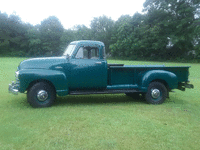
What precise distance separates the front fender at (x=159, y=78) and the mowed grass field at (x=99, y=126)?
630 mm

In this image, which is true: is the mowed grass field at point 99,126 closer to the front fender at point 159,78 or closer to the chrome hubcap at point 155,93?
the chrome hubcap at point 155,93

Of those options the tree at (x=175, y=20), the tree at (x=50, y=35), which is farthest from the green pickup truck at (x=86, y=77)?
the tree at (x=50, y=35)

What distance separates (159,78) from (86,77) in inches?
90.6

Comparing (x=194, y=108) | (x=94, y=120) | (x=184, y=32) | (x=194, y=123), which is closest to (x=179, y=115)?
(x=194, y=123)

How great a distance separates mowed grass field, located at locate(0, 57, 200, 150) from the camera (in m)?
3.55

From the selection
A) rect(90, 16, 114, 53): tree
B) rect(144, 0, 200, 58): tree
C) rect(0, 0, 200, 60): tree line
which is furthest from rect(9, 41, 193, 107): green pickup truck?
rect(90, 16, 114, 53): tree

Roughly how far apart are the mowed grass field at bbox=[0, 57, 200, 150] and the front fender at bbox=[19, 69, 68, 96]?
569 millimetres

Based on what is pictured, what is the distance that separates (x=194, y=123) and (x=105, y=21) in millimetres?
57627

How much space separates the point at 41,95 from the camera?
569 cm

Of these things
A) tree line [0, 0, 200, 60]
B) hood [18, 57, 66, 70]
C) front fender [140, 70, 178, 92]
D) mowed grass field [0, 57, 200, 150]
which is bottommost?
mowed grass field [0, 57, 200, 150]

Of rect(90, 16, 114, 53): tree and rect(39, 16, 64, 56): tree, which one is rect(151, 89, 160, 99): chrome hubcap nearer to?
rect(90, 16, 114, 53): tree

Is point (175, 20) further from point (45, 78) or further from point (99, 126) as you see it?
point (99, 126)

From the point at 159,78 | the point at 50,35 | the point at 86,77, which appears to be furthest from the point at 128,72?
the point at 50,35

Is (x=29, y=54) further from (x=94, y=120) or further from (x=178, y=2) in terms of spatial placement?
(x=94, y=120)
